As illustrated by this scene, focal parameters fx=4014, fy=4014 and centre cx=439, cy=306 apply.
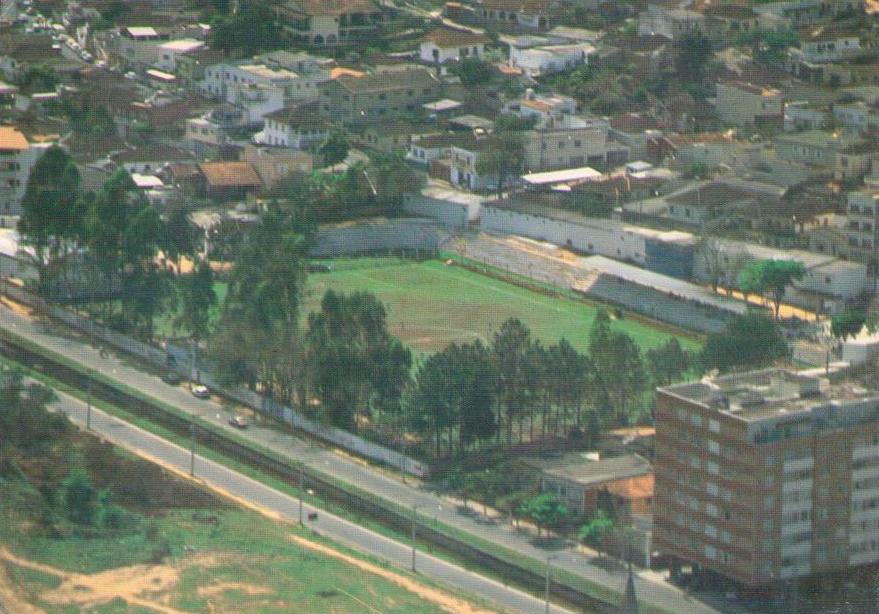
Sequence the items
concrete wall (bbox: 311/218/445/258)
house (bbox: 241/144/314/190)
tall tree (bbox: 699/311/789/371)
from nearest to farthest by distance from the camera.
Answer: tall tree (bbox: 699/311/789/371) → concrete wall (bbox: 311/218/445/258) → house (bbox: 241/144/314/190)

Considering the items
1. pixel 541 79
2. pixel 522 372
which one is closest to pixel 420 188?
pixel 541 79

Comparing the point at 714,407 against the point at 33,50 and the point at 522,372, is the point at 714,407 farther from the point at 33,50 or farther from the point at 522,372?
the point at 33,50

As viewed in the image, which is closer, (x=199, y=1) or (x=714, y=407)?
(x=714, y=407)

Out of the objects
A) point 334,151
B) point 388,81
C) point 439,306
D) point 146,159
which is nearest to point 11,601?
point 439,306

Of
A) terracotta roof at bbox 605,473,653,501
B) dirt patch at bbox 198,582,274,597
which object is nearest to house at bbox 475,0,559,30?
terracotta roof at bbox 605,473,653,501

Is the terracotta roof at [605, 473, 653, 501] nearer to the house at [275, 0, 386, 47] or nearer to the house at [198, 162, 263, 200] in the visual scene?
the house at [198, 162, 263, 200]

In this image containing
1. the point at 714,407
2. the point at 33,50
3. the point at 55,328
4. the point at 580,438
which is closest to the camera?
the point at 714,407

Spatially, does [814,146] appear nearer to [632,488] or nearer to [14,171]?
[14,171]
